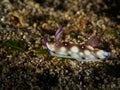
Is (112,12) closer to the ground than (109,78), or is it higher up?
higher up

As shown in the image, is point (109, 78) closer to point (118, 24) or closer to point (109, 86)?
point (109, 86)

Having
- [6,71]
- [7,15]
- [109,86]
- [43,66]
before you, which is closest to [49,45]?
[43,66]

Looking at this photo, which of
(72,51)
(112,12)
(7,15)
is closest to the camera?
(72,51)

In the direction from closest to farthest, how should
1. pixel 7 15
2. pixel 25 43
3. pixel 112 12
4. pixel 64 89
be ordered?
pixel 64 89 → pixel 25 43 → pixel 7 15 → pixel 112 12

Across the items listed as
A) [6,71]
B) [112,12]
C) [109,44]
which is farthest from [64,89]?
[112,12]

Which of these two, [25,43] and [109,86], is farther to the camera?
[25,43]

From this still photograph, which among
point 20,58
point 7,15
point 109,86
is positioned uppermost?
point 7,15

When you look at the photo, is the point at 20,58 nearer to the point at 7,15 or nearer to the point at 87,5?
the point at 7,15
